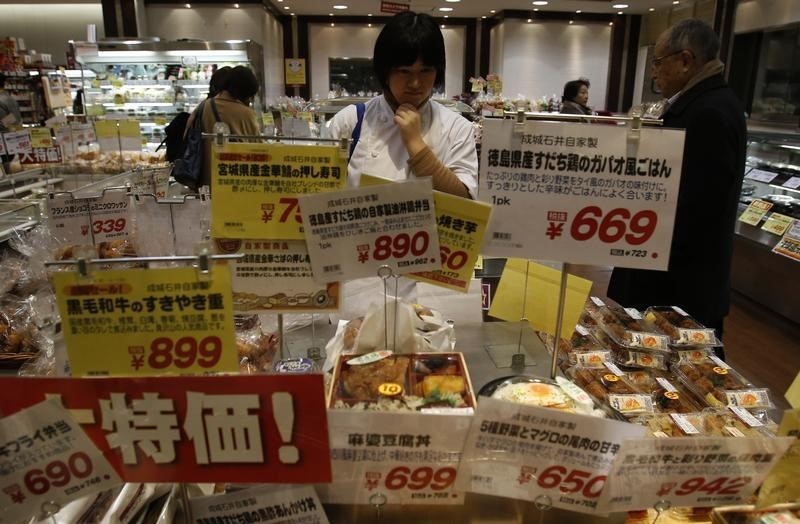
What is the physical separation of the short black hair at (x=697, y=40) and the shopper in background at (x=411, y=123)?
1276mm

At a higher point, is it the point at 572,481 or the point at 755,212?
the point at 572,481

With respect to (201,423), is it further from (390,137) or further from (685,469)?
(390,137)

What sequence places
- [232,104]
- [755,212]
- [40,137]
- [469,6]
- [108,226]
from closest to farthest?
[108,226] < [40,137] < [232,104] < [755,212] < [469,6]

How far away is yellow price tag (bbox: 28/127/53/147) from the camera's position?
150 inches

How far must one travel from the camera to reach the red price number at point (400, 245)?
3.21ft

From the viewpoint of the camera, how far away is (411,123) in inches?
63.6

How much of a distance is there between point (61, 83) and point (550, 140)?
13.9 metres

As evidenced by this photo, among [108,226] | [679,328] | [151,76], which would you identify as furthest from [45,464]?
[151,76]

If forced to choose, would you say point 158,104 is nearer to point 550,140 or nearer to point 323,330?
point 323,330

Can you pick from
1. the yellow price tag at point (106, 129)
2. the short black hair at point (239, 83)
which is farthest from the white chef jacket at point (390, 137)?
the yellow price tag at point (106, 129)

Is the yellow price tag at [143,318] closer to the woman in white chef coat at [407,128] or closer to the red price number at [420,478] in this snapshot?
the red price number at [420,478]

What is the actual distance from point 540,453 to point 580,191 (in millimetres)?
467

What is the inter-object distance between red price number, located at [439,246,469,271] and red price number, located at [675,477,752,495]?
51 centimetres

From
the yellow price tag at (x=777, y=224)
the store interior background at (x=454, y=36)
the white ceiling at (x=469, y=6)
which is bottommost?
the yellow price tag at (x=777, y=224)
